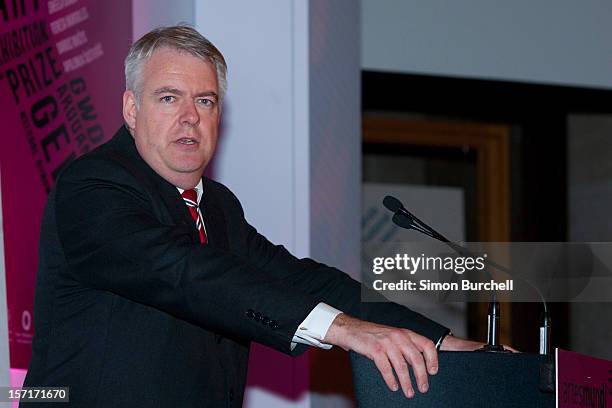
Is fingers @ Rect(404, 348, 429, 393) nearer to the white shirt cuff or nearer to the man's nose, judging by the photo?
the white shirt cuff

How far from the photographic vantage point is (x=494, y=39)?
489cm

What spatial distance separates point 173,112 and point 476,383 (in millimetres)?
942

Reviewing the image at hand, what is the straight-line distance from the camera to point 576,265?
5.52m

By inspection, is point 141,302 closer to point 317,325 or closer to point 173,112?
point 317,325

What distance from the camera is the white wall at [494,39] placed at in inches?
185

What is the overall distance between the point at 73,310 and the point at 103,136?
1.38 metres

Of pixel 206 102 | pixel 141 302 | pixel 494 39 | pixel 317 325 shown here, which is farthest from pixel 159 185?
pixel 494 39

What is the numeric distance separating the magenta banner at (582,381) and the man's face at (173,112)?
3.14ft

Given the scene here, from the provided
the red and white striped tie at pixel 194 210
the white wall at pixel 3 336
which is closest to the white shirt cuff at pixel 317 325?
the red and white striped tie at pixel 194 210

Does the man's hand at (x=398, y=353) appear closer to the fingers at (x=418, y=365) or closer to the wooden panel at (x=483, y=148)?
the fingers at (x=418, y=365)

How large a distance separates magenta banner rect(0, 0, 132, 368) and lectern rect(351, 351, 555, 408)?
1.87m

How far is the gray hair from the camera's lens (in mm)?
2270

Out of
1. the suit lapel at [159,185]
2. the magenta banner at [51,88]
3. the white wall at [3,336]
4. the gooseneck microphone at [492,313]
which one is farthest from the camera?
the magenta banner at [51,88]

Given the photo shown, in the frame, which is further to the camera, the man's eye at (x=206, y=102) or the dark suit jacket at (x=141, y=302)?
the man's eye at (x=206, y=102)
